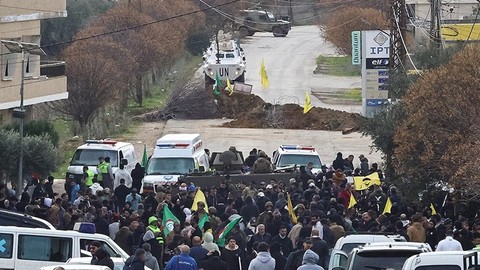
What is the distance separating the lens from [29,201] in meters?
28.5

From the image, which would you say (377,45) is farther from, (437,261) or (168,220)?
(437,261)

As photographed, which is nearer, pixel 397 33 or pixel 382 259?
pixel 382 259

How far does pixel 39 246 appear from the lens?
70.6 feet

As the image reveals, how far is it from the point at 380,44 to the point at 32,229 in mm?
23534

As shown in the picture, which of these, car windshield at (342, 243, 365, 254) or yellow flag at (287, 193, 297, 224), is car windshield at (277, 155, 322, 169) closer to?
yellow flag at (287, 193, 297, 224)

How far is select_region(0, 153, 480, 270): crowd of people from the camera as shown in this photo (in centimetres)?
2159

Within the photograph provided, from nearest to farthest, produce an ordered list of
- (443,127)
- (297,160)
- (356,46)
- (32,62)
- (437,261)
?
(437,261) < (443,127) < (297,160) < (32,62) < (356,46)

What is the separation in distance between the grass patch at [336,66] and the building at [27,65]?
39446 mm

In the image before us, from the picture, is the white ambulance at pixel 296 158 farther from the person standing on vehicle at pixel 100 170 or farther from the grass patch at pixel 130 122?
the grass patch at pixel 130 122

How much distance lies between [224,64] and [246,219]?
42.6 meters

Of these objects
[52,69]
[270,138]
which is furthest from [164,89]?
[52,69]

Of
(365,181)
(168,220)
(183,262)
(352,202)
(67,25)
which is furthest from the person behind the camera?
(67,25)

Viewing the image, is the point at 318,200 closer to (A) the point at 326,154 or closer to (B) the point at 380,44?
(B) the point at 380,44

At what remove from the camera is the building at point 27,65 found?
143 ft
